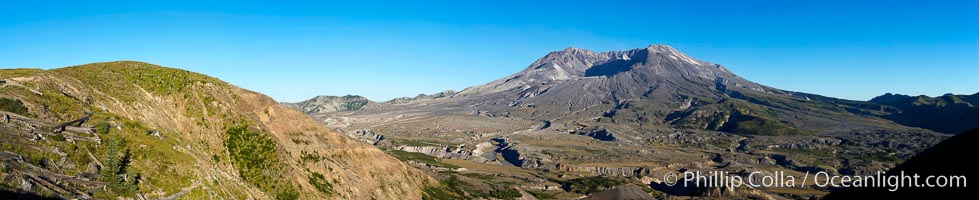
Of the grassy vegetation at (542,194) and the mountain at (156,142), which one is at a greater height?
the mountain at (156,142)

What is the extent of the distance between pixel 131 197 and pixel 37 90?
13012 mm

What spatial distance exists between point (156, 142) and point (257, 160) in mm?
14840

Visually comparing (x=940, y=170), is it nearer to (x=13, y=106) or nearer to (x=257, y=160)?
(x=257, y=160)

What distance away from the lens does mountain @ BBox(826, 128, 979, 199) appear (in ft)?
95.7

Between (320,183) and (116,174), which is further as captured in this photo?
(320,183)

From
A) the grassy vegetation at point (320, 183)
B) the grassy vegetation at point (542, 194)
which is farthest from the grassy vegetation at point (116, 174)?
the grassy vegetation at point (542, 194)

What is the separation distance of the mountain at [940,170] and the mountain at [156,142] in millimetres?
45191

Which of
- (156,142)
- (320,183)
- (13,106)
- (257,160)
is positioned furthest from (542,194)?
(13,106)

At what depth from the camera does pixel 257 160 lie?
47750 millimetres

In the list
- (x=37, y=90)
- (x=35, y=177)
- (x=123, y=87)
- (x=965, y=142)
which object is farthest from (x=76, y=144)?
(x=965, y=142)

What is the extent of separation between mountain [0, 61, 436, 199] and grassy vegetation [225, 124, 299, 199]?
0.14 m

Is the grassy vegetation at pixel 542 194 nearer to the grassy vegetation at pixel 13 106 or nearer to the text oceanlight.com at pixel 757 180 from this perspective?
the text oceanlight.com at pixel 757 180

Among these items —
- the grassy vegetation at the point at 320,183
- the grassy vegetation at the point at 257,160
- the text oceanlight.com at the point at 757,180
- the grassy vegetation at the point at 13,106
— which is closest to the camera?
the grassy vegetation at the point at 13,106

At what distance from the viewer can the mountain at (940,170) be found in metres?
29.2
